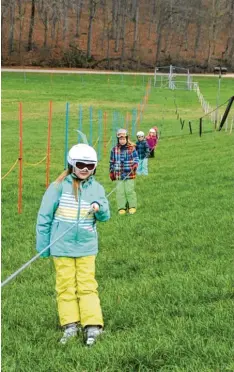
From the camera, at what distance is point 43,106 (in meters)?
48.1

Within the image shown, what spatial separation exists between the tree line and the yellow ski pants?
78630 mm

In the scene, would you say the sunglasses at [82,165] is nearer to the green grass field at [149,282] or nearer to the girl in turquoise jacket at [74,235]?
the girl in turquoise jacket at [74,235]

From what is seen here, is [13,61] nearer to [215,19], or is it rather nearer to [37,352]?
[215,19]

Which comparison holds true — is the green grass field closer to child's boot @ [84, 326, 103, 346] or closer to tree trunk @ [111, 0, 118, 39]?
child's boot @ [84, 326, 103, 346]

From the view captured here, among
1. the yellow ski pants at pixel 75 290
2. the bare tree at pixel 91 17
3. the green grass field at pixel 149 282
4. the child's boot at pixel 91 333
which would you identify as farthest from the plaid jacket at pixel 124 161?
the bare tree at pixel 91 17

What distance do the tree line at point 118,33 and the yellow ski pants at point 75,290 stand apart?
3096 inches

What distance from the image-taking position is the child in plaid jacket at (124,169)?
1195 centimetres

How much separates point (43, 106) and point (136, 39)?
5106cm

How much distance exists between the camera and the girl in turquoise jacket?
5.37 metres

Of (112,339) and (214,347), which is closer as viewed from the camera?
(214,347)

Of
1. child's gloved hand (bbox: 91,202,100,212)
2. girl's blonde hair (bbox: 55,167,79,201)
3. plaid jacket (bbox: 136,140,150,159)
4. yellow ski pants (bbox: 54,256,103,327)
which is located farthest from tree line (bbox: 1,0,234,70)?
yellow ski pants (bbox: 54,256,103,327)

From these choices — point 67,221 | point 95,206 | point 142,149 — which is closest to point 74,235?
point 67,221

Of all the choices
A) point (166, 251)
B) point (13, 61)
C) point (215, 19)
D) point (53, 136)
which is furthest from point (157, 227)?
point (215, 19)

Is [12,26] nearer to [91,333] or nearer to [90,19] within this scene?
[90,19]
